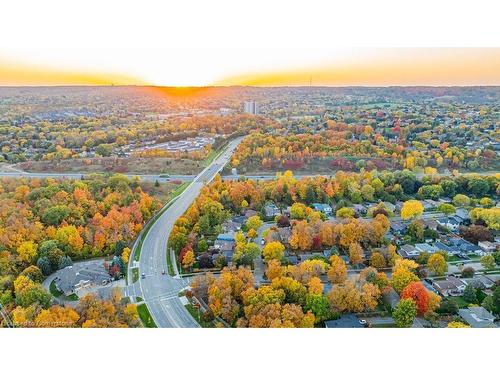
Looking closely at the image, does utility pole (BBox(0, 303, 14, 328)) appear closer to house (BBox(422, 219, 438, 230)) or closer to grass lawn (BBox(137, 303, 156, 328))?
grass lawn (BBox(137, 303, 156, 328))

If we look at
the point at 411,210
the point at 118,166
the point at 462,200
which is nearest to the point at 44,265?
the point at 118,166

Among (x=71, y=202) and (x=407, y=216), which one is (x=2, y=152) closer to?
(x=71, y=202)

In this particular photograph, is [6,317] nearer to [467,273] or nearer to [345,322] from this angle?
[345,322]

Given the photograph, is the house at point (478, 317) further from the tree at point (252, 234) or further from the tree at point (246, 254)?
the tree at point (252, 234)

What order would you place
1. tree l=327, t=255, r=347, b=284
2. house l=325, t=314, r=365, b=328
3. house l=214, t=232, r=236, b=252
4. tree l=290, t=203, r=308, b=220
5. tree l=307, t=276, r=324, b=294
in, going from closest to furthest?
house l=325, t=314, r=365, b=328 < tree l=307, t=276, r=324, b=294 < tree l=327, t=255, r=347, b=284 < house l=214, t=232, r=236, b=252 < tree l=290, t=203, r=308, b=220

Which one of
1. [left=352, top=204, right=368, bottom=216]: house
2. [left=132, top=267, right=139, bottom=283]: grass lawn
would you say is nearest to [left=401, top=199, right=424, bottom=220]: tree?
[left=352, top=204, right=368, bottom=216]: house

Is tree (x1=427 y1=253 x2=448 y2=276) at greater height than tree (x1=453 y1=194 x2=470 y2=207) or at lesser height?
lesser
